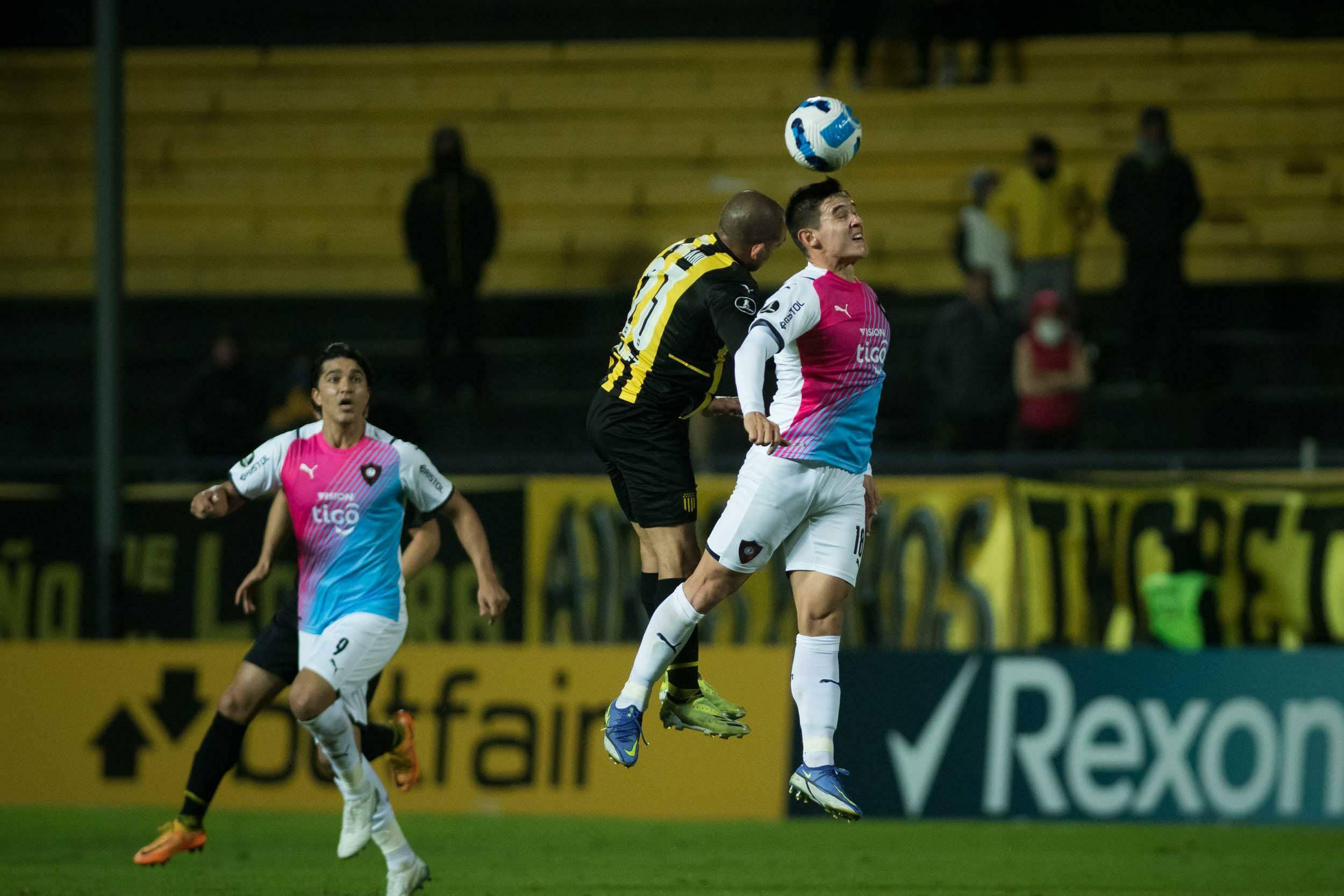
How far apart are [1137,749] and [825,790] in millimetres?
4857

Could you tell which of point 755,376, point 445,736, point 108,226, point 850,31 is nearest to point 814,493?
point 755,376

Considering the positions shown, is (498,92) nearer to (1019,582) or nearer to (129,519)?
(129,519)

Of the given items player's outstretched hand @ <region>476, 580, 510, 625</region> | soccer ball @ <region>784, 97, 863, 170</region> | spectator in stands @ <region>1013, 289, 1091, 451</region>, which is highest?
soccer ball @ <region>784, 97, 863, 170</region>

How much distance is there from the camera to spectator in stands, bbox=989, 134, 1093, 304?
15250mm

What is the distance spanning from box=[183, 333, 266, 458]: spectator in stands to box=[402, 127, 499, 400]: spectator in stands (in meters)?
1.74

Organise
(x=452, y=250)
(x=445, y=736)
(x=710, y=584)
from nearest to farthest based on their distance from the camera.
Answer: (x=710, y=584) < (x=445, y=736) < (x=452, y=250)

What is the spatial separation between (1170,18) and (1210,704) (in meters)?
9.31

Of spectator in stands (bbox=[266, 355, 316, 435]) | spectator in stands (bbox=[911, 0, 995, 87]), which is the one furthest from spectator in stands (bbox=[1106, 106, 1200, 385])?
spectator in stands (bbox=[266, 355, 316, 435])

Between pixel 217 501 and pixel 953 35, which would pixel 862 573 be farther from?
pixel 953 35

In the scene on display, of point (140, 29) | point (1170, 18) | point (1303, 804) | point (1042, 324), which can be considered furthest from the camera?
point (140, 29)

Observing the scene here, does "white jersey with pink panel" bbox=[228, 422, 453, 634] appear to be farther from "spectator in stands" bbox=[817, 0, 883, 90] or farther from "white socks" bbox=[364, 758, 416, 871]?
"spectator in stands" bbox=[817, 0, 883, 90]

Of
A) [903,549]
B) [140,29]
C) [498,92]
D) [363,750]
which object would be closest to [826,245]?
[363,750]

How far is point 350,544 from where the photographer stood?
8.59 meters

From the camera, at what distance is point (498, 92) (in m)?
19.1
